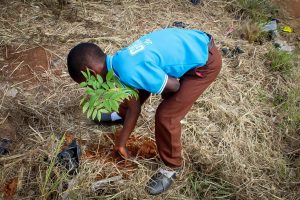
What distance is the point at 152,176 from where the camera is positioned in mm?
2607

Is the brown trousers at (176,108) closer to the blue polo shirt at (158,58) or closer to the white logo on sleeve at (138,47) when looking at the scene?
the blue polo shirt at (158,58)

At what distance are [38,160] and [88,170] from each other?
33 centimetres

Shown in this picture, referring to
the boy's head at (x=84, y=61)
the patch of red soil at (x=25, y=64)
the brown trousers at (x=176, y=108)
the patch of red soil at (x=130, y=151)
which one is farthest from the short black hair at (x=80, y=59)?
the patch of red soil at (x=25, y=64)

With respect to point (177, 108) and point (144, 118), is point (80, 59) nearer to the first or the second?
point (177, 108)

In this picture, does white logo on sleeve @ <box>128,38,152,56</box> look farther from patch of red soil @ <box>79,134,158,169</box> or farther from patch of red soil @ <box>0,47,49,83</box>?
patch of red soil @ <box>0,47,49,83</box>

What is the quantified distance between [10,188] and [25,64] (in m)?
1.34

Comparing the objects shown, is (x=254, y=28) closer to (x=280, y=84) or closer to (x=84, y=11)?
(x=280, y=84)

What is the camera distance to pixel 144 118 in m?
3.06

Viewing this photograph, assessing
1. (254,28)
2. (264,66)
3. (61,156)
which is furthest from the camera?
(254,28)

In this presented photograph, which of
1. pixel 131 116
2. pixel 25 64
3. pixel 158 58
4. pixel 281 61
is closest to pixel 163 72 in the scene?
pixel 158 58

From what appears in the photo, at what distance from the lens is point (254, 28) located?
4.10 meters

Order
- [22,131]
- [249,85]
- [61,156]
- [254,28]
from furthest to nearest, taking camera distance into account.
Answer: [254,28] → [249,85] → [22,131] → [61,156]

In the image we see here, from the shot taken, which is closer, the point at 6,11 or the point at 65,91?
the point at 65,91

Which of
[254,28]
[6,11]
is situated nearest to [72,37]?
[6,11]
